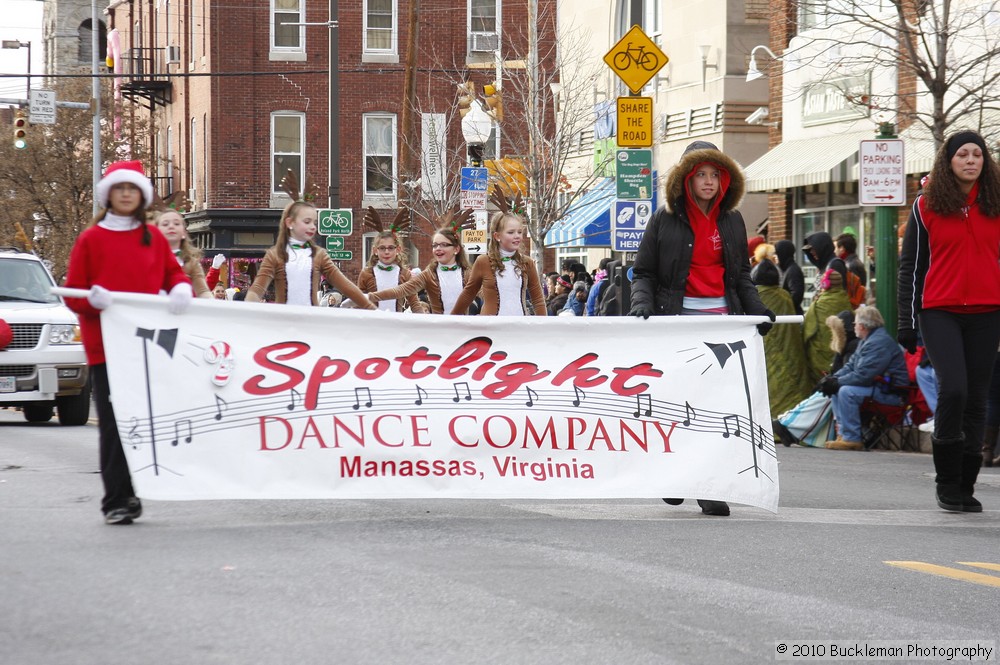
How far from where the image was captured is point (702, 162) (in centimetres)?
842

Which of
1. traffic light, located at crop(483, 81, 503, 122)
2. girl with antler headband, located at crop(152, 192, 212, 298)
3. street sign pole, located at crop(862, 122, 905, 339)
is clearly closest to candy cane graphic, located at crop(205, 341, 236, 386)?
girl with antler headband, located at crop(152, 192, 212, 298)

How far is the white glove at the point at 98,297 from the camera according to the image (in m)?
7.36

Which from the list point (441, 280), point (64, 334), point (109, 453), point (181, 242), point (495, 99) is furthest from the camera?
point (495, 99)

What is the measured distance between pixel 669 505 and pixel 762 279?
7.30 meters

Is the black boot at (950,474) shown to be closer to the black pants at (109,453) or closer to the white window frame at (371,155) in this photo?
the black pants at (109,453)

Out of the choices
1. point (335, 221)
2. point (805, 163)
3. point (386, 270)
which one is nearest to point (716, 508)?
point (386, 270)

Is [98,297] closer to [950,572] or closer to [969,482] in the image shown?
[950,572]

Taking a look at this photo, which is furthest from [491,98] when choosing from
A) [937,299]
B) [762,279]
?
[937,299]

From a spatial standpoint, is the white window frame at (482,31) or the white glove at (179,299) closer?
the white glove at (179,299)

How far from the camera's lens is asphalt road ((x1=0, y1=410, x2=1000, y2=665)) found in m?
5.01

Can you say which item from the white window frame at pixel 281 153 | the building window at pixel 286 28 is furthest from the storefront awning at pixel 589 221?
the building window at pixel 286 28

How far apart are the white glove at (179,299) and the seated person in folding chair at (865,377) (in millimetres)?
7879

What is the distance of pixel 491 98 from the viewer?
29391 mm

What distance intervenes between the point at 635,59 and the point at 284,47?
29.7 metres
